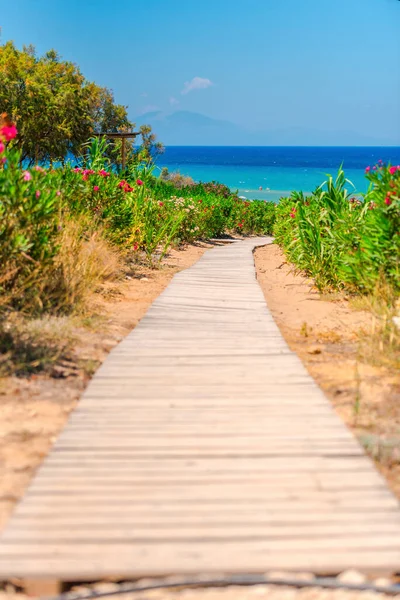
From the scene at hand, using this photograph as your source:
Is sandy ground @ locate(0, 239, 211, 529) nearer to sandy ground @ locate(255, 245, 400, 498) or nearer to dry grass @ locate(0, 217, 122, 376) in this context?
dry grass @ locate(0, 217, 122, 376)

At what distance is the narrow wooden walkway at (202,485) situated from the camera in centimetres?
237

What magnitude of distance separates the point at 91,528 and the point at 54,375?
215 cm

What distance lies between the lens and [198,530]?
2529 millimetres

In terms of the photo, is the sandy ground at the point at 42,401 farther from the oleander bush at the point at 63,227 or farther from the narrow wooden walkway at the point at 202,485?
the oleander bush at the point at 63,227

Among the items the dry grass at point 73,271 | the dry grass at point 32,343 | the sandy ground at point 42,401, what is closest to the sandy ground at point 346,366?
the sandy ground at point 42,401

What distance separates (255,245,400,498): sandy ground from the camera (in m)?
3.58

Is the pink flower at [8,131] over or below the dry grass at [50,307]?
over

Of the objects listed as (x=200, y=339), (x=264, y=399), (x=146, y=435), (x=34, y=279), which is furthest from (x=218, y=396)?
(x=34, y=279)

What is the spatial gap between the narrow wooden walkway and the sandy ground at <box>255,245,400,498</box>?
0.65 feet

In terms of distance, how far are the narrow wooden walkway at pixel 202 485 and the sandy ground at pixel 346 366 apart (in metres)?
0.20

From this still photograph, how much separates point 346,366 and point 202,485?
246 cm

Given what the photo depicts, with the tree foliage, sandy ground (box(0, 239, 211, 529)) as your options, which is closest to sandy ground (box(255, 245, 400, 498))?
sandy ground (box(0, 239, 211, 529))

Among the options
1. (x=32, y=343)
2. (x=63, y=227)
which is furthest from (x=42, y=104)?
(x=32, y=343)

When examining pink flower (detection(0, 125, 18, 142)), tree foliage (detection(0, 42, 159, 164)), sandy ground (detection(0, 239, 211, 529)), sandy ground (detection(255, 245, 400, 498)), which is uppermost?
tree foliage (detection(0, 42, 159, 164))
